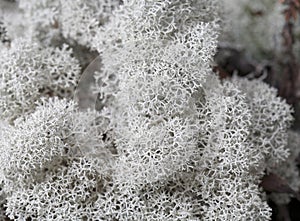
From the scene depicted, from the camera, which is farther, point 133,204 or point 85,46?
point 85,46

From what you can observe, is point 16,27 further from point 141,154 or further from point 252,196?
point 252,196

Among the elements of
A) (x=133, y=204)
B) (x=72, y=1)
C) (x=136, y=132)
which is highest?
(x=72, y=1)

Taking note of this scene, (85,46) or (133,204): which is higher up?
(85,46)

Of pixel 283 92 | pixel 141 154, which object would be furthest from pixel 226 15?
pixel 141 154

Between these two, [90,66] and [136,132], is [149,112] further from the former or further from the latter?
[90,66]

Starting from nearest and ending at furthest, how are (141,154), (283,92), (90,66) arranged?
(141,154) → (90,66) → (283,92)

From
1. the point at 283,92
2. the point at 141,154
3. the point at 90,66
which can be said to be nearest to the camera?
the point at 141,154
